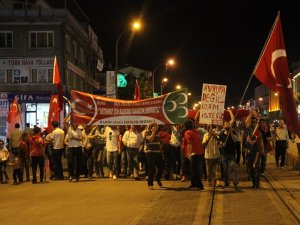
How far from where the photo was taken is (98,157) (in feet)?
53.8

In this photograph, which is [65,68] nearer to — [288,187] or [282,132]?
[282,132]

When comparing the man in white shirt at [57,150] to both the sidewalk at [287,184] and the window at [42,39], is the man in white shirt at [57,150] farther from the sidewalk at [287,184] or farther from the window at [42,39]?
the window at [42,39]

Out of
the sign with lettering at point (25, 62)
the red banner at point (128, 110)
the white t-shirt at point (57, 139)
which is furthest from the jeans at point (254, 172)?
the sign with lettering at point (25, 62)

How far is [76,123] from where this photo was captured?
52.4 ft

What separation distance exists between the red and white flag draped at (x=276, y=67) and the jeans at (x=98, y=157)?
22.8 feet

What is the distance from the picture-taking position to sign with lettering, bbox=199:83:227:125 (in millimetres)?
13520

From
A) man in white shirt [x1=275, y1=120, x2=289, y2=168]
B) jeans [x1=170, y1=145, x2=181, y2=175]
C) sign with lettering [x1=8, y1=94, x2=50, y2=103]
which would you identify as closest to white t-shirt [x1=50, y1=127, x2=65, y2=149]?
jeans [x1=170, y1=145, x2=181, y2=175]

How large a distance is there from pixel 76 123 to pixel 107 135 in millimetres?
1083

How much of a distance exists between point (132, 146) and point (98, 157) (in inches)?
55.4

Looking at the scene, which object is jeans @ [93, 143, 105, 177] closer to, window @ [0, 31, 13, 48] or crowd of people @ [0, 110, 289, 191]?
crowd of people @ [0, 110, 289, 191]

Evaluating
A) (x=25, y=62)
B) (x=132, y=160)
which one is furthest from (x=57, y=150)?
(x=25, y=62)

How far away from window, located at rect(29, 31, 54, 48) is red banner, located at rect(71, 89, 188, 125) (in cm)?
2618

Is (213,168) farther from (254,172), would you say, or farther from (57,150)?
(57,150)

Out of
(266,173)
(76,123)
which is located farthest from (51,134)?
(266,173)
